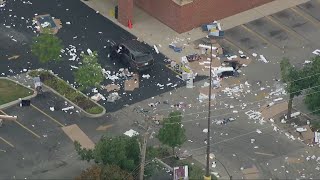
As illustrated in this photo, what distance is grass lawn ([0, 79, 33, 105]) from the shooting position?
43500mm

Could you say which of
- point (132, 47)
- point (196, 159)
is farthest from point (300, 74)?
point (132, 47)

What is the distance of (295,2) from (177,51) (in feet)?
27.9

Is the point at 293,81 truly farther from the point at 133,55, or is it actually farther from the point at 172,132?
the point at 133,55

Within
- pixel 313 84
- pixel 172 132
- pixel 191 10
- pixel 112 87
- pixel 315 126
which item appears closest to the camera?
pixel 172 132

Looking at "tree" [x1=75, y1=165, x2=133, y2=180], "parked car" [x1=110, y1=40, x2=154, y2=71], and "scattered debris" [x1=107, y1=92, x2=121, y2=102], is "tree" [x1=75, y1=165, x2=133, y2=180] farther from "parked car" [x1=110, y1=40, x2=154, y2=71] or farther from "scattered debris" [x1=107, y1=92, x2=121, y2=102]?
"parked car" [x1=110, y1=40, x2=154, y2=71]

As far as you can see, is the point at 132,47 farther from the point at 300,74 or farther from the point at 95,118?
the point at 300,74

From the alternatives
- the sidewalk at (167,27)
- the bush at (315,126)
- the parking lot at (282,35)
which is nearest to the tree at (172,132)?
the bush at (315,126)

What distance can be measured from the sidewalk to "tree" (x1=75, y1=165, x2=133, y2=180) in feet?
39.4

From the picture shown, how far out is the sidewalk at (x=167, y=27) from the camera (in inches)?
1907

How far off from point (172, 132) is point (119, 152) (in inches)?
110

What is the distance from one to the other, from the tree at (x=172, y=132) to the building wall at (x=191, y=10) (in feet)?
36.4

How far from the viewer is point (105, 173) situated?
3612cm

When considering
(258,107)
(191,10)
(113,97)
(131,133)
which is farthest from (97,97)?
(191,10)

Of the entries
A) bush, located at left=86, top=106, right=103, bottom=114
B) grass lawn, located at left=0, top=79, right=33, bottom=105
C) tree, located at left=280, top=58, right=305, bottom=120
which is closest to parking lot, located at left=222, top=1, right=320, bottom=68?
tree, located at left=280, top=58, right=305, bottom=120
